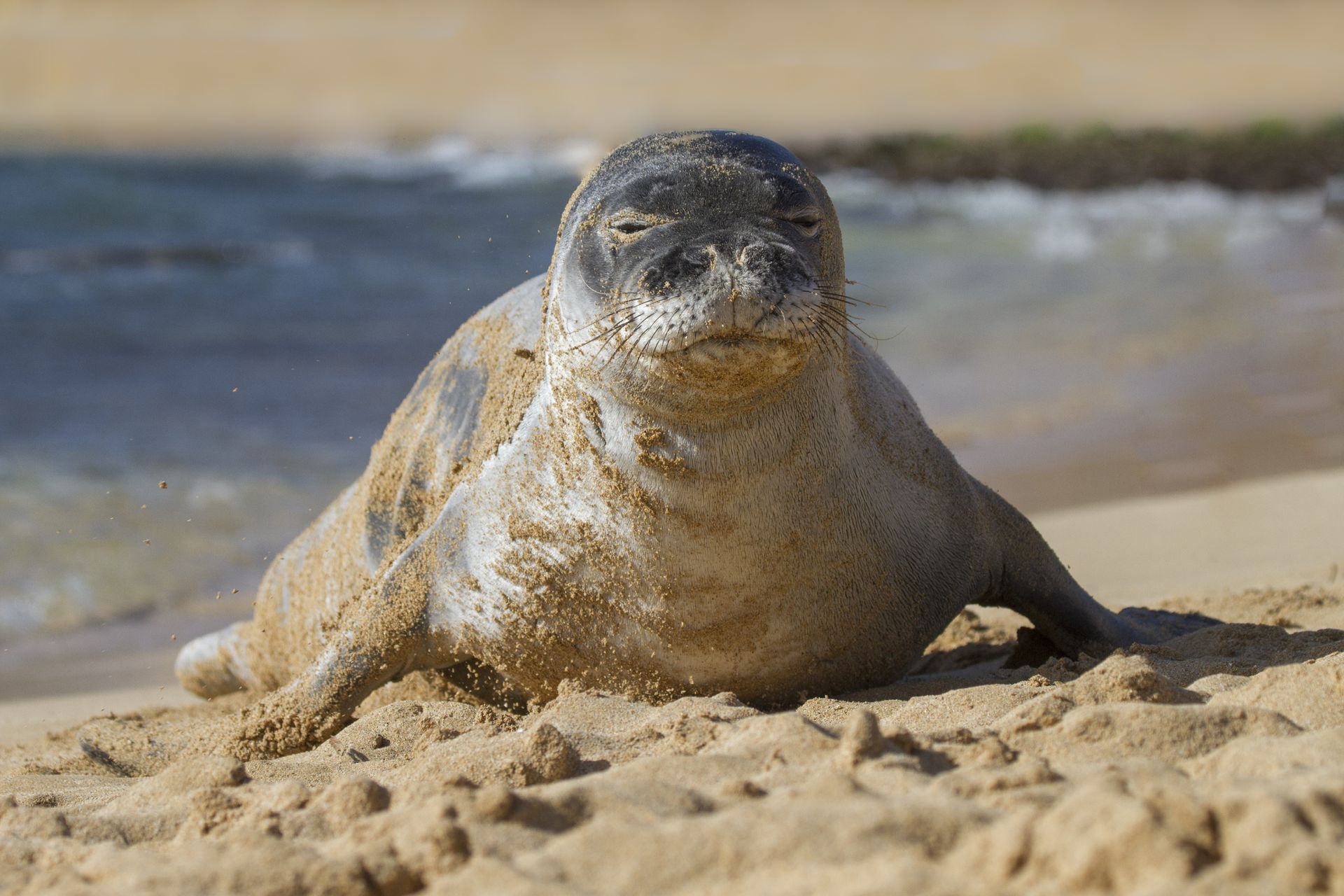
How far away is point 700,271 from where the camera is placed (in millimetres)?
3479

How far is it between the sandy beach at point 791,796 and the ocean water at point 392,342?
260 cm

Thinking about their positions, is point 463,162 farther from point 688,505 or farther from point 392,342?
point 688,505

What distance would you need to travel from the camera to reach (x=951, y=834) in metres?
2.45

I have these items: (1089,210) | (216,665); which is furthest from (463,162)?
(216,665)

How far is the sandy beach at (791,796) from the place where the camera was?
230 cm

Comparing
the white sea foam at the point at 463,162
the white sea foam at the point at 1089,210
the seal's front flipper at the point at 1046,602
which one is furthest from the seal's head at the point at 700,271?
the white sea foam at the point at 463,162

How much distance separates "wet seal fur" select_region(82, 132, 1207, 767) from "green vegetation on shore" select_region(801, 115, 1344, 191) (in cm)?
2327

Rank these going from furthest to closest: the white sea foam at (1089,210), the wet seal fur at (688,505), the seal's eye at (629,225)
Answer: the white sea foam at (1089,210)
the seal's eye at (629,225)
the wet seal fur at (688,505)

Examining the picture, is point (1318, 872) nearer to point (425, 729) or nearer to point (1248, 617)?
point (425, 729)

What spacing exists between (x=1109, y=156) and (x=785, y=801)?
96.8 feet

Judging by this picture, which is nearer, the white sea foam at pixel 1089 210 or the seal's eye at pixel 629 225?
the seal's eye at pixel 629 225

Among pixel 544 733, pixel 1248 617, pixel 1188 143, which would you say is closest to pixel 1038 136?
pixel 1188 143

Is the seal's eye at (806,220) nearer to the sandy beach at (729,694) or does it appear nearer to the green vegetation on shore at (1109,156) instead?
the sandy beach at (729,694)

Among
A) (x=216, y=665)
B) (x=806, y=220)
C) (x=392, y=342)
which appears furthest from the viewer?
(x=392, y=342)
